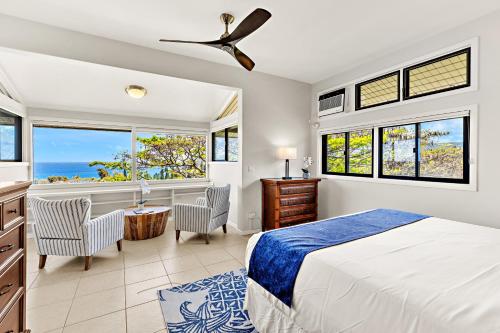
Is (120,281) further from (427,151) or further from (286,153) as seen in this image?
(427,151)

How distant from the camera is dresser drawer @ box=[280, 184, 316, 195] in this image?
3852mm

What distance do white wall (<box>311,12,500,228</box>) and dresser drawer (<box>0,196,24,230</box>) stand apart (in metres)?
3.99

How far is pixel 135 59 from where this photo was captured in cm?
317


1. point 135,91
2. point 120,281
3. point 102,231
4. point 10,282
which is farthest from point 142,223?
point 10,282

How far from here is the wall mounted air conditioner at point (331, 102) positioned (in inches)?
160

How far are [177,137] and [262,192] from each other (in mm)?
2710

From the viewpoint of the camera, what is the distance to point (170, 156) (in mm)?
5570

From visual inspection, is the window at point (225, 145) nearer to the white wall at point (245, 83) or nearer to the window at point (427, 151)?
the white wall at point (245, 83)

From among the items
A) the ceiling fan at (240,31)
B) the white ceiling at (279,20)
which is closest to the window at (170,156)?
the white ceiling at (279,20)

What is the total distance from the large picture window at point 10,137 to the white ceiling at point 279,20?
78.6 inches

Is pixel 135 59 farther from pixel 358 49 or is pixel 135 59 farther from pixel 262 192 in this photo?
pixel 358 49

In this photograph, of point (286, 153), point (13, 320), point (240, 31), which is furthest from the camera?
point (286, 153)

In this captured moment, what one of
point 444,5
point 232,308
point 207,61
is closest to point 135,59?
point 207,61

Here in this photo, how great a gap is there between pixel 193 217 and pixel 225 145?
2.14m
